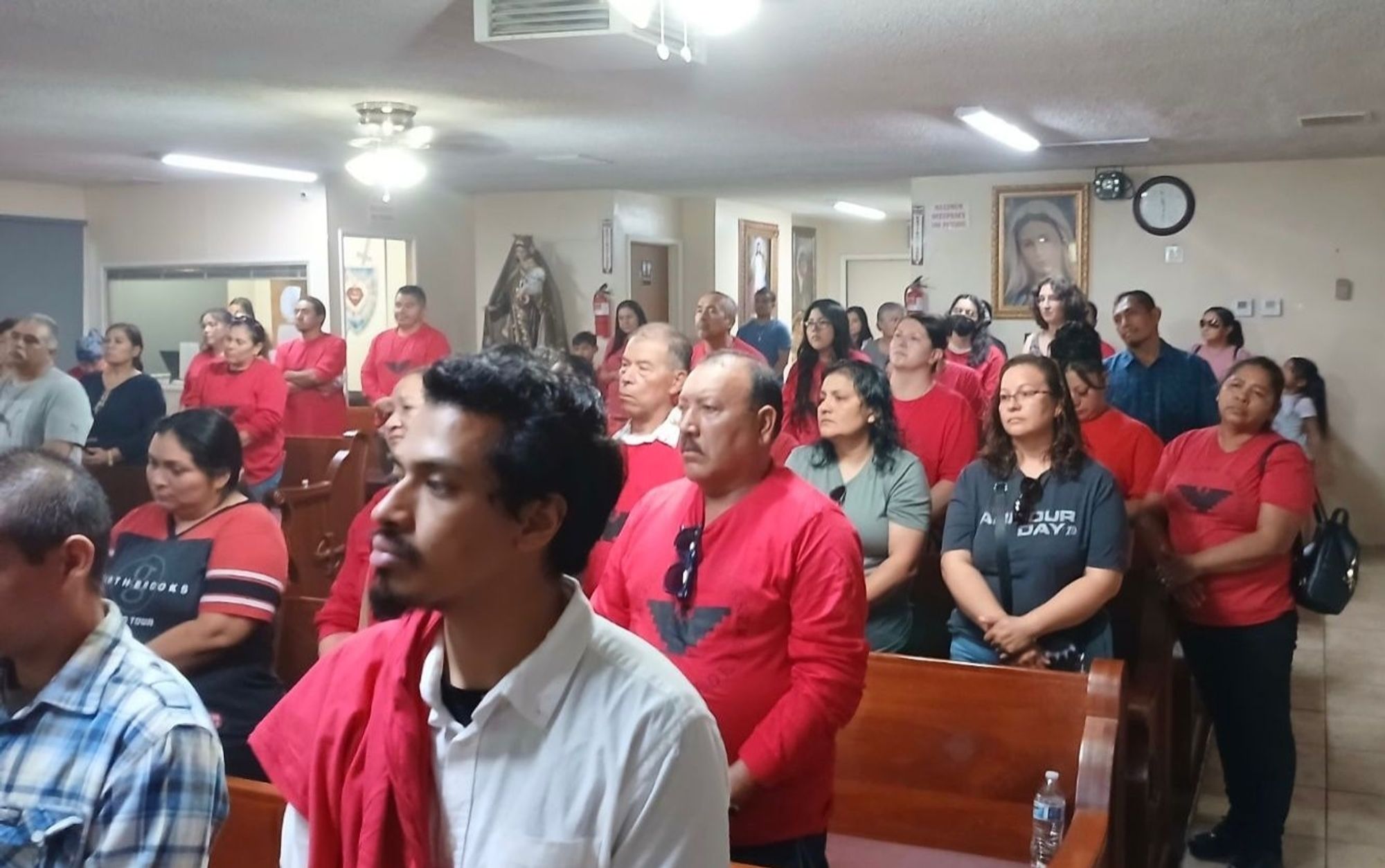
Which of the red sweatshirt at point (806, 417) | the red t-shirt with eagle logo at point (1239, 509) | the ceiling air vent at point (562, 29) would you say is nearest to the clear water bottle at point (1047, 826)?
the red t-shirt with eagle logo at point (1239, 509)

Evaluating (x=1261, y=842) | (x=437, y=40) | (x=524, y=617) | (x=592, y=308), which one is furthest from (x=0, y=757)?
(x=592, y=308)

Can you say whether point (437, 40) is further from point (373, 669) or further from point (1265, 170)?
point (1265, 170)

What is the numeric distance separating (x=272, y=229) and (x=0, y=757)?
28.1ft

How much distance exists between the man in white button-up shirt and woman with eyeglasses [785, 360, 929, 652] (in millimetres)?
1950

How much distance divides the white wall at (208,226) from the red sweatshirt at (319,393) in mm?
2537

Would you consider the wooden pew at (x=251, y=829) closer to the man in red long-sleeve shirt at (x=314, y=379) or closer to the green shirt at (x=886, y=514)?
the green shirt at (x=886, y=514)

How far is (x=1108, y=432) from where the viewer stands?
371 cm

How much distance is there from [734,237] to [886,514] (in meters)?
9.55

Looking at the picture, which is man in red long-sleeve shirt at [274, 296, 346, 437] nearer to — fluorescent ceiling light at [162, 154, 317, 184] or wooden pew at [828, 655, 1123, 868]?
fluorescent ceiling light at [162, 154, 317, 184]

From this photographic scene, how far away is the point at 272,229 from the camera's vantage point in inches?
376

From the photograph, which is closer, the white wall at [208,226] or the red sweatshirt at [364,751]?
the red sweatshirt at [364,751]

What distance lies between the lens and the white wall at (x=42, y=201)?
31.5 ft

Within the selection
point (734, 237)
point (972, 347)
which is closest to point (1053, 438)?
point (972, 347)

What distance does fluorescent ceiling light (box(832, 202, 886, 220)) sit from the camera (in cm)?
1291
